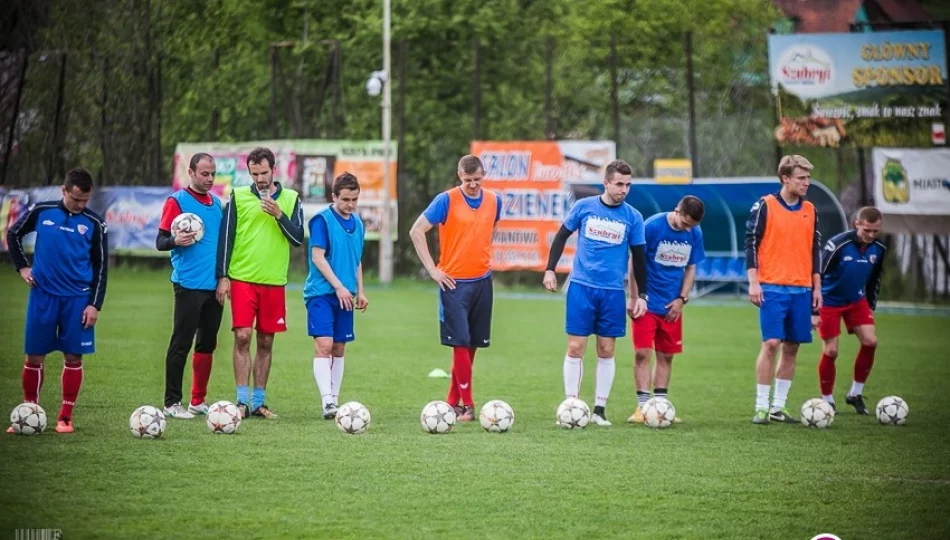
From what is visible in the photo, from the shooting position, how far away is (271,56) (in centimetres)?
3484

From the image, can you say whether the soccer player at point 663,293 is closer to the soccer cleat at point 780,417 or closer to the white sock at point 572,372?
the white sock at point 572,372

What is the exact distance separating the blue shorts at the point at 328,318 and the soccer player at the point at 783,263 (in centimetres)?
367

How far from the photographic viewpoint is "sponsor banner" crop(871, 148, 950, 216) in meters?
25.0

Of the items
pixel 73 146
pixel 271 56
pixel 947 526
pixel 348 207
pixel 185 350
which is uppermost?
pixel 271 56

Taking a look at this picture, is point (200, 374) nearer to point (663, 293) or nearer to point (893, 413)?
point (663, 293)

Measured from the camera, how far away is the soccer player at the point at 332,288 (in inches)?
436

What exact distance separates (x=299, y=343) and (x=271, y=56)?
1817 cm

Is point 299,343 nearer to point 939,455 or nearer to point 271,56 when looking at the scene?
point 939,455

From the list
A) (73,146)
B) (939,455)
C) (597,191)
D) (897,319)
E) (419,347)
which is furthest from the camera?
(73,146)

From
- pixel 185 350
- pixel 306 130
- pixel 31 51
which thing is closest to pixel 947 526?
pixel 185 350

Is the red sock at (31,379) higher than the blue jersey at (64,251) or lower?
lower

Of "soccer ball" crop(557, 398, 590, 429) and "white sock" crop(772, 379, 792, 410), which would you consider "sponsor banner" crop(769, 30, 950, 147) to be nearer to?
"white sock" crop(772, 379, 792, 410)

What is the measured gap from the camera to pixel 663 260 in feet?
38.8

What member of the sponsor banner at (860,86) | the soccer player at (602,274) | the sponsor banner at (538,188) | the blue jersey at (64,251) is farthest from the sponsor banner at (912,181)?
the blue jersey at (64,251)
